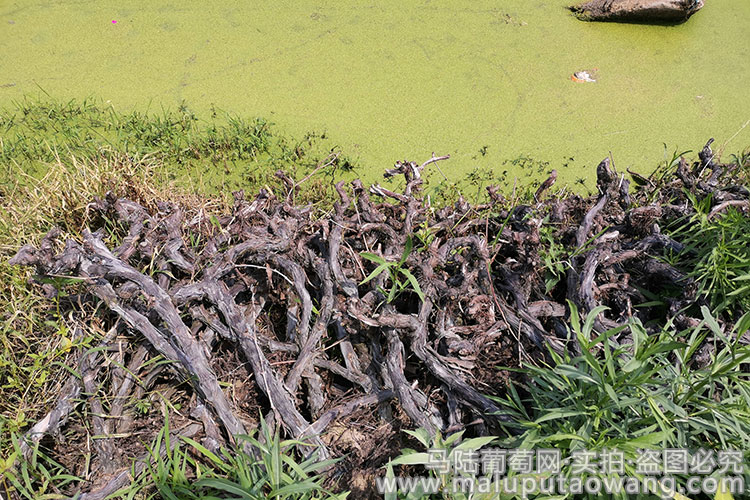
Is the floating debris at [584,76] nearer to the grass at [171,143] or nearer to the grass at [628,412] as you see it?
the grass at [171,143]

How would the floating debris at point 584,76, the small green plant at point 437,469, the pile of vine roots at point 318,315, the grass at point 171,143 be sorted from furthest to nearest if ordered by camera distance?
1. the floating debris at point 584,76
2. the grass at point 171,143
3. the pile of vine roots at point 318,315
4. the small green plant at point 437,469

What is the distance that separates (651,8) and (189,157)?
7.48 feet

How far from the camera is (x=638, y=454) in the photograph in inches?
36.3

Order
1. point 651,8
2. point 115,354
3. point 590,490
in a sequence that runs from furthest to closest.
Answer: point 651,8, point 115,354, point 590,490

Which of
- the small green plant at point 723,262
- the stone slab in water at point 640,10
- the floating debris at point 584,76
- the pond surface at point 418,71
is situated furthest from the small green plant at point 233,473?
the stone slab in water at point 640,10

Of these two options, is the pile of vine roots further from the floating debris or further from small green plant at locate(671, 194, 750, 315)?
the floating debris

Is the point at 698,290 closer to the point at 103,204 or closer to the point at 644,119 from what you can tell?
the point at 644,119

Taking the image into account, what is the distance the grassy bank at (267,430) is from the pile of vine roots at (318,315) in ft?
0.14

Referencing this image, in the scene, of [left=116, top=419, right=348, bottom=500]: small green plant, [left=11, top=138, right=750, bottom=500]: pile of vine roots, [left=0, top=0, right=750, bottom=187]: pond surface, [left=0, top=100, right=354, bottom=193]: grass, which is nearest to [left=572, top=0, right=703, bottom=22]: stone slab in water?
[left=0, top=0, right=750, bottom=187]: pond surface

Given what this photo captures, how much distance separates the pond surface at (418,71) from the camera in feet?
6.82

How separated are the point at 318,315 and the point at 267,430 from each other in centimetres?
37

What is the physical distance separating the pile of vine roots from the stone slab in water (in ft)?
4.56

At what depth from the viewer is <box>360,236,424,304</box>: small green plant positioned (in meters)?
1.20

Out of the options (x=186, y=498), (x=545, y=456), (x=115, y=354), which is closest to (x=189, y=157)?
(x=115, y=354)
